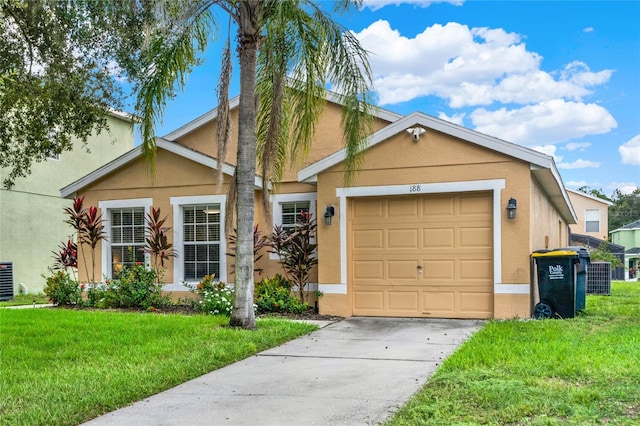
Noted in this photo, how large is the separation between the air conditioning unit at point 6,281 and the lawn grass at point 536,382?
1461 cm

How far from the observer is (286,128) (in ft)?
32.8

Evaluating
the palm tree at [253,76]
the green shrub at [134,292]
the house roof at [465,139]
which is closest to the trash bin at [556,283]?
the house roof at [465,139]

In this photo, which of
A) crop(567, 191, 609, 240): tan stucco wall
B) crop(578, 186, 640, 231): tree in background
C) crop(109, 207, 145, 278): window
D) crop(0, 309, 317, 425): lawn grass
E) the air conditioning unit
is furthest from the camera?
crop(578, 186, 640, 231): tree in background

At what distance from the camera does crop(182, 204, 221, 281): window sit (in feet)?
40.3

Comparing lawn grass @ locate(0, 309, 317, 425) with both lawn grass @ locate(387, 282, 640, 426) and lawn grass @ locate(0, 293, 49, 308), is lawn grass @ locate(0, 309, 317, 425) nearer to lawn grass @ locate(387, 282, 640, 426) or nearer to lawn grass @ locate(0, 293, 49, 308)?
lawn grass @ locate(387, 282, 640, 426)

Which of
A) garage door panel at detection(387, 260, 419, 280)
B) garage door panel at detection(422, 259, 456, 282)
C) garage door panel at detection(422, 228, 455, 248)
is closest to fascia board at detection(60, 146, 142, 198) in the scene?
garage door panel at detection(387, 260, 419, 280)

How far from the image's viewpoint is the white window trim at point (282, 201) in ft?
38.9

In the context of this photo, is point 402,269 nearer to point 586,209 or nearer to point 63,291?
point 63,291

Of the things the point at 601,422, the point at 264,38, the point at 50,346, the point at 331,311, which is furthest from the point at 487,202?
the point at 50,346

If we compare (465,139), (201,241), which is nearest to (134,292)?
(201,241)

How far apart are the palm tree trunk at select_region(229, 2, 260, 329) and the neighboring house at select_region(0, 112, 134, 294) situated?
10592 mm

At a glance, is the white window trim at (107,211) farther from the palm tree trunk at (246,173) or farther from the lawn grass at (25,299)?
the palm tree trunk at (246,173)

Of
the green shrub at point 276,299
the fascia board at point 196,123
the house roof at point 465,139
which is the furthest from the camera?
the fascia board at point 196,123

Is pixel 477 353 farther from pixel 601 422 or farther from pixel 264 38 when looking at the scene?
pixel 264 38
